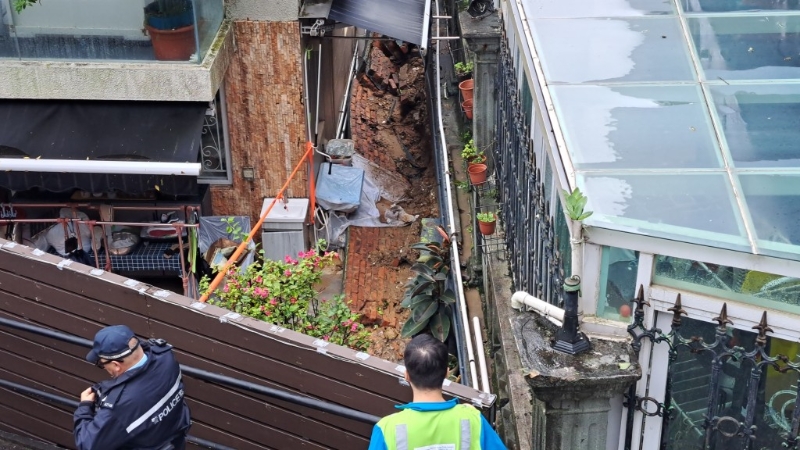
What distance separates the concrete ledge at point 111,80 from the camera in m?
10.0

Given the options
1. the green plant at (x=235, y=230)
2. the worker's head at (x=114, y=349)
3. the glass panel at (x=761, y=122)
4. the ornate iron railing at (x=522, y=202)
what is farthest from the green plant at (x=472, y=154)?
the worker's head at (x=114, y=349)

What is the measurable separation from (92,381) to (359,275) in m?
6.63

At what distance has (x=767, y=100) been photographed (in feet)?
16.2

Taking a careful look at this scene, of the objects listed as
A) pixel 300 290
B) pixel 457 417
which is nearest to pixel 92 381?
pixel 300 290

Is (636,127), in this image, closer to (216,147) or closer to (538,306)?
(538,306)

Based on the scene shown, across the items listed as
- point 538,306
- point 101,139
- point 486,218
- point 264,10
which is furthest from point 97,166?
point 538,306

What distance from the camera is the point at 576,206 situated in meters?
4.16

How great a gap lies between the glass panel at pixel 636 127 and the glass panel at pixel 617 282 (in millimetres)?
574

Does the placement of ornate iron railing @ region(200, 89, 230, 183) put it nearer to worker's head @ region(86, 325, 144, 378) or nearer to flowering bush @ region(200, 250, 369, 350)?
flowering bush @ region(200, 250, 369, 350)

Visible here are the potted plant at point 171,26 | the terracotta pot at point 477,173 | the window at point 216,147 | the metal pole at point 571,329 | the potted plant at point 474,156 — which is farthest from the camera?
the window at point 216,147

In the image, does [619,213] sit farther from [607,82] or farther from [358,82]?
[358,82]

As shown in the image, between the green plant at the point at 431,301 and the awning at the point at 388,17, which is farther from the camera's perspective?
the awning at the point at 388,17

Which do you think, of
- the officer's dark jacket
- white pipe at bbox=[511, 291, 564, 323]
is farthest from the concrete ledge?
white pipe at bbox=[511, 291, 564, 323]

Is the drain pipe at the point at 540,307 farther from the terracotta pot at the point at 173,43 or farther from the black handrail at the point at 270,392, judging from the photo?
the terracotta pot at the point at 173,43
